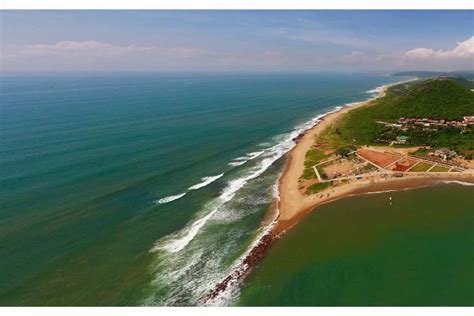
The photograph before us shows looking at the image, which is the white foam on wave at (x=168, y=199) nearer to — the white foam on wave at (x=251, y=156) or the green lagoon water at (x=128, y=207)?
the green lagoon water at (x=128, y=207)

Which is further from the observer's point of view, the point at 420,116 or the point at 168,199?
the point at 420,116

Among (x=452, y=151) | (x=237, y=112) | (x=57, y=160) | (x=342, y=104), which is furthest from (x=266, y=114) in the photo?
(x=57, y=160)

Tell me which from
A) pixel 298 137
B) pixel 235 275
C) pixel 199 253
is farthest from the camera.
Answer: pixel 298 137

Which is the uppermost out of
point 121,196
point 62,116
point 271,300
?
point 62,116

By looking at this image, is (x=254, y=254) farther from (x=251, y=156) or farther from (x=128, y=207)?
(x=251, y=156)

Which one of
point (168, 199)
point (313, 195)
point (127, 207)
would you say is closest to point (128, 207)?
point (127, 207)

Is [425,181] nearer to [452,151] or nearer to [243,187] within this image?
[452,151]

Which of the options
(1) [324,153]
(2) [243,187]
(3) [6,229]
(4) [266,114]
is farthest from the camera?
(4) [266,114]

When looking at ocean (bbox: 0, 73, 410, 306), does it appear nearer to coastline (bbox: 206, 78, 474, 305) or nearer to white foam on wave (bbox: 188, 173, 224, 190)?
white foam on wave (bbox: 188, 173, 224, 190)
